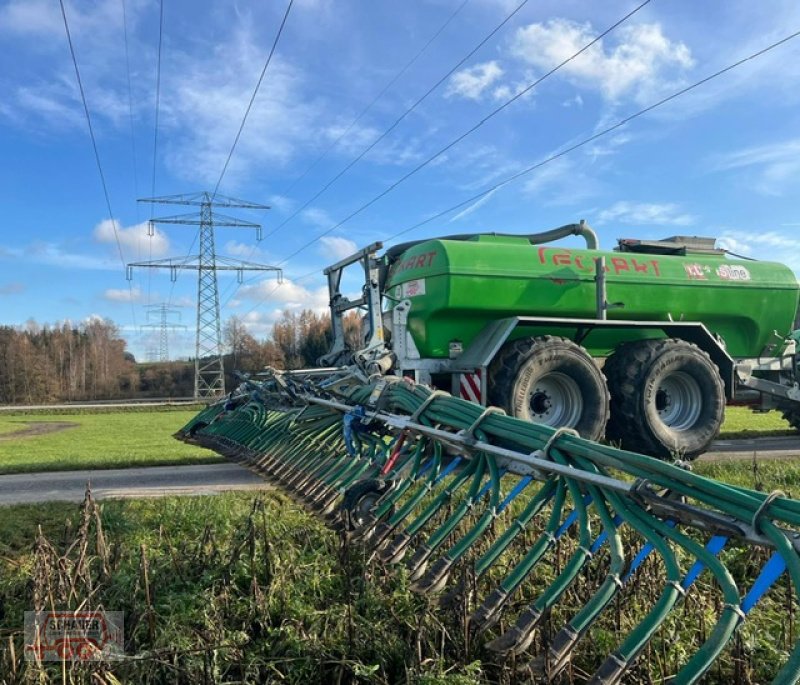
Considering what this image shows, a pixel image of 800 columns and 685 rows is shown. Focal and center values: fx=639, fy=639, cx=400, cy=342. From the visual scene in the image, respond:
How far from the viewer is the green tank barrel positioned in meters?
7.16

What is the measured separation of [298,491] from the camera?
4.34 m

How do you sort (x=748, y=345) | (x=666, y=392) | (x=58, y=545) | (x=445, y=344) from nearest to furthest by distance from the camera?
1. (x=58, y=545)
2. (x=445, y=344)
3. (x=666, y=392)
4. (x=748, y=345)

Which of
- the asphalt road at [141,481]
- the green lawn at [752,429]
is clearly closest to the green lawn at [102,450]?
the asphalt road at [141,481]

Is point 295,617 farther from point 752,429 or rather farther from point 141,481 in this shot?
point 752,429

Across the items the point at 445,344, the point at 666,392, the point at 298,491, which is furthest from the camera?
the point at 666,392

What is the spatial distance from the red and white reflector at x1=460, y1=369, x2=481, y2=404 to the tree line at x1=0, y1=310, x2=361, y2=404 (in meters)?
26.0

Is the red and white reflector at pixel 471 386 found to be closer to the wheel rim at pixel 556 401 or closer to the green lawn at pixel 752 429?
the wheel rim at pixel 556 401

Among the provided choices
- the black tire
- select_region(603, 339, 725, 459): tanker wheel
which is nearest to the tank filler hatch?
select_region(603, 339, 725, 459): tanker wheel

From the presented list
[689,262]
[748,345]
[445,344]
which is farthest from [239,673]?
[748,345]

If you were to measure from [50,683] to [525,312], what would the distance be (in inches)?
234

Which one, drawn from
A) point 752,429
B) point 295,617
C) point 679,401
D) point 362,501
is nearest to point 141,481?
point 362,501

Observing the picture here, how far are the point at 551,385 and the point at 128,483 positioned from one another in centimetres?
475

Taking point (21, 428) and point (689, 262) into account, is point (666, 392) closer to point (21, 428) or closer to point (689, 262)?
point (689, 262)

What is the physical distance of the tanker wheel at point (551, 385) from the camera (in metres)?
6.79
